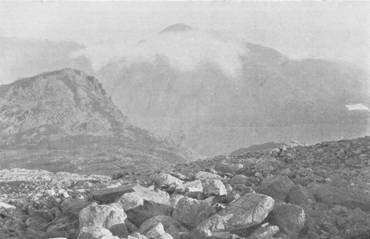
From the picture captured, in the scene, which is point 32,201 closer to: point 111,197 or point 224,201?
point 111,197

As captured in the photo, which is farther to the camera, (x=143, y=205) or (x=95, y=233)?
(x=143, y=205)

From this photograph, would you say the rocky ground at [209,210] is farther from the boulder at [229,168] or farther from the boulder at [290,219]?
the boulder at [229,168]

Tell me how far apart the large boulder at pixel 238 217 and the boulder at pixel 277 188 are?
1.67 meters

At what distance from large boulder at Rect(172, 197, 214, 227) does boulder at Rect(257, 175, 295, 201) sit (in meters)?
2.15

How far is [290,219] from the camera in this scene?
47.8 feet

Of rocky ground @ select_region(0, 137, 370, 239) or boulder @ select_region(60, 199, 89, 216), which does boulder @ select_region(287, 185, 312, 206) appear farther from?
boulder @ select_region(60, 199, 89, 216)

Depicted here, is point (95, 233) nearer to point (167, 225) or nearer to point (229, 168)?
point (167, 225)

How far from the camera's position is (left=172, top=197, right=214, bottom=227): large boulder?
15383 mm

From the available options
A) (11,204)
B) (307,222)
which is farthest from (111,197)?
(307,222)

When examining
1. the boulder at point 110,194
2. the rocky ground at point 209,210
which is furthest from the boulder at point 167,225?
the boulder at point 110,194

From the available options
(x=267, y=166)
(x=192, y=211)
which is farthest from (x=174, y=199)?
(x=267, y=166)

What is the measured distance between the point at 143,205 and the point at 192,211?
173 centimetres

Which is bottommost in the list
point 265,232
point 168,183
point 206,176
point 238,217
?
point 206,176

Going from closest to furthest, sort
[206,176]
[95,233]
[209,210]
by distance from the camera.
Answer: [95,233] → [209,210] → [206,176]
